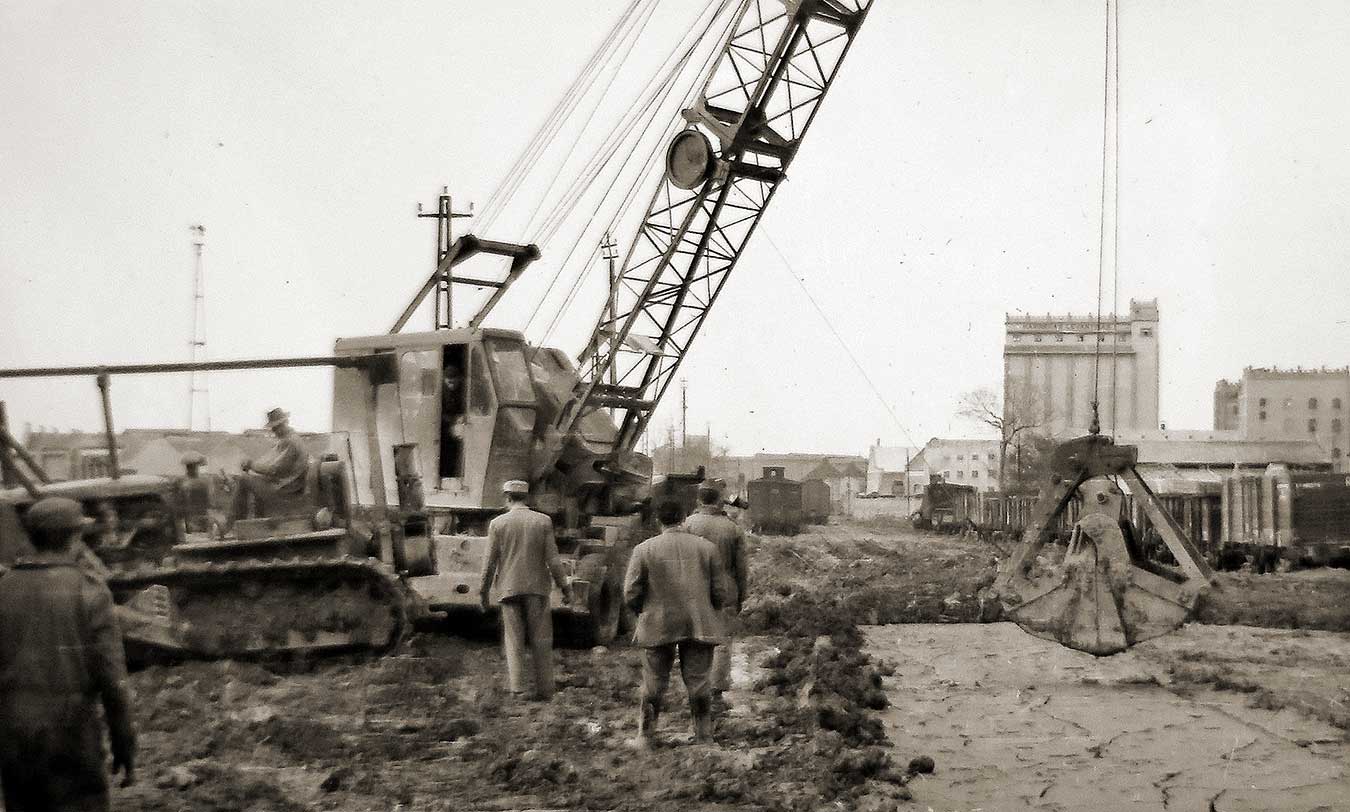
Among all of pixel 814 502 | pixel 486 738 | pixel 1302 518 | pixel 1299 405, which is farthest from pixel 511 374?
pixel 814 502

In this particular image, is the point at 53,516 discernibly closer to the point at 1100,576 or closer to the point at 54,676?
the point at 54,676

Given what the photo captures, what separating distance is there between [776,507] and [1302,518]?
65.3 feet

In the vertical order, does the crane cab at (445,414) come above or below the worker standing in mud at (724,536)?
above

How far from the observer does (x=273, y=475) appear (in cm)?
974

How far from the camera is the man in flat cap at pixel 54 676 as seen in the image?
4066 millimetres

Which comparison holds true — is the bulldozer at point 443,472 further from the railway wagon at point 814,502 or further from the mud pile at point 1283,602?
the railway wagon at point 814,502

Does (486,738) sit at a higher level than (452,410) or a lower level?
lower

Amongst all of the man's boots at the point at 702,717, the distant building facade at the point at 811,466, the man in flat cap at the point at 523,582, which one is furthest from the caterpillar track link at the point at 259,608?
the distant building facade at the point at 811,466

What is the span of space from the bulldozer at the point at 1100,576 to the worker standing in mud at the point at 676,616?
3.14 metres

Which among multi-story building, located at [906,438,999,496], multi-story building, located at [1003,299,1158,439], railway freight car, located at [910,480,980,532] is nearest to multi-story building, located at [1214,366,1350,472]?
multi-story building, located at [1003,299,1158,439]

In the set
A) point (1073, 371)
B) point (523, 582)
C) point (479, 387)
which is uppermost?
point (1073, 371)

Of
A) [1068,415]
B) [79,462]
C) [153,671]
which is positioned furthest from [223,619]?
[1068,415]

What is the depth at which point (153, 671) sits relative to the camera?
29.3 feet

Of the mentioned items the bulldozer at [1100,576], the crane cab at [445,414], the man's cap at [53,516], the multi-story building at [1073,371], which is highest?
the multi-story building at [1073,371]
